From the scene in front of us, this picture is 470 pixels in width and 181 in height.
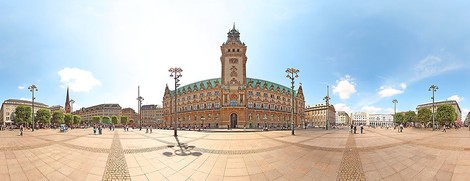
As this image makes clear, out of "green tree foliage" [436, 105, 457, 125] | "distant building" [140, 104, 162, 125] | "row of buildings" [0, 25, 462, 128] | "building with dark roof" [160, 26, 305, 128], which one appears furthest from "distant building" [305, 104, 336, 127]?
"distant building" [140, 104, 162, 125]

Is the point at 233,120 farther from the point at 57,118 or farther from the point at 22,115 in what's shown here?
the point at 22,115

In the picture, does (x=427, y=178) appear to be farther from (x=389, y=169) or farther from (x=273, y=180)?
(x=273, y=180)

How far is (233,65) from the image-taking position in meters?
56.0

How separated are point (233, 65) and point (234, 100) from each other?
30.5ft

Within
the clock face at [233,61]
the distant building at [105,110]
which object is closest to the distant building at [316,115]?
the clock face at [233,61]

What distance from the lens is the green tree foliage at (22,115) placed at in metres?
63.5

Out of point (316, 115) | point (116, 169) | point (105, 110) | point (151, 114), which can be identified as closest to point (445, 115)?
point (316, 115)

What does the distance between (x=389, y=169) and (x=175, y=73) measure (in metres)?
22.5

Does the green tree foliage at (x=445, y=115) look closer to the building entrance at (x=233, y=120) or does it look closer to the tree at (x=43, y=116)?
the building entrance at (x=233, y=120)

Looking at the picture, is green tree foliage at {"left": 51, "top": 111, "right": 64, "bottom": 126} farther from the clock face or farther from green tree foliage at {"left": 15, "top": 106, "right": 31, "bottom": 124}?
the clock face

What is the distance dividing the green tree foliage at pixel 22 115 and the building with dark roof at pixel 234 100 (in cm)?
4569

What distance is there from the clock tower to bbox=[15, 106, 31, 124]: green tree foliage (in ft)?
203

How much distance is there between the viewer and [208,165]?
30.8 feet

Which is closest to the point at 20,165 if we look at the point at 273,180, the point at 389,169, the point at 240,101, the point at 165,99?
the point at 273,180
